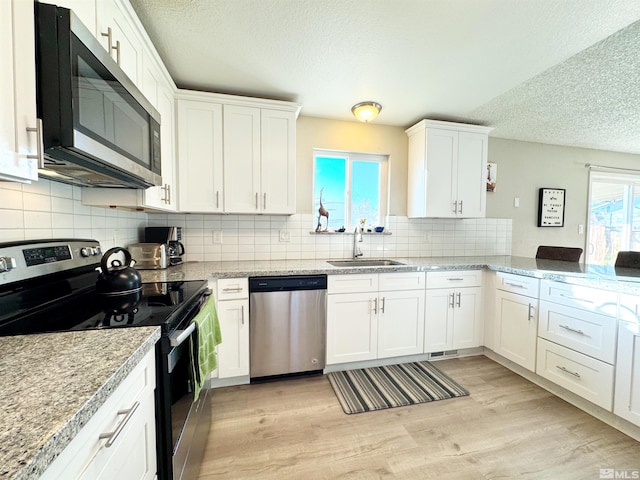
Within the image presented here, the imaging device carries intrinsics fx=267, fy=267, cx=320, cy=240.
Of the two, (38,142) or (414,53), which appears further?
(414,53)

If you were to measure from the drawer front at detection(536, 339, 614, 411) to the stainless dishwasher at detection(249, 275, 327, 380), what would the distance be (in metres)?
1.69

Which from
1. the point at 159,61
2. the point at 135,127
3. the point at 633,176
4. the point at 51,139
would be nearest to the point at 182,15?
the point at 159,61

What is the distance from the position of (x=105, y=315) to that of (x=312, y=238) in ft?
6.27

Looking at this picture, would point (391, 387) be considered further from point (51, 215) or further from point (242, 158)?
point (51, 215)

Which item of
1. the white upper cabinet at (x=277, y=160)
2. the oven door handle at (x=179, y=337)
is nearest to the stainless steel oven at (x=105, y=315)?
the oven door handle at (x=179, y=337)

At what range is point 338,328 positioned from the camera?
2.22 meters

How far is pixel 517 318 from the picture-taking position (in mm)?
2252

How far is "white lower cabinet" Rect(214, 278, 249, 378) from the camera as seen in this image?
1.98 meters

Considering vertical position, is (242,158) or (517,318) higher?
(242,158)

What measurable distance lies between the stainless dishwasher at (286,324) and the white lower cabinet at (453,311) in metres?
1.01

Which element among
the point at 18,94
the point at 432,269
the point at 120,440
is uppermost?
the point at 18,94

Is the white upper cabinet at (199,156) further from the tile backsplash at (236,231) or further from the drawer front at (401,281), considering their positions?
the drawer front at (401,281)

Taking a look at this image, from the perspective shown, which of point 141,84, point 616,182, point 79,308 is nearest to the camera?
point 79,308

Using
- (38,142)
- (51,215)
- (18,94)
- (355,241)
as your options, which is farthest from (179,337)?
(355,241)
